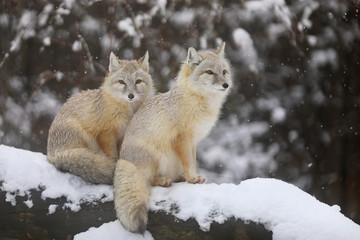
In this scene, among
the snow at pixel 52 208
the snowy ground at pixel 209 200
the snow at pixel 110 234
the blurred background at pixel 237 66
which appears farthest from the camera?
the blurred background at pixel 237 66

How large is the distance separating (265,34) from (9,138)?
4237mm

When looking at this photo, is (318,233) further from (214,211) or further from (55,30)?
(55,30)

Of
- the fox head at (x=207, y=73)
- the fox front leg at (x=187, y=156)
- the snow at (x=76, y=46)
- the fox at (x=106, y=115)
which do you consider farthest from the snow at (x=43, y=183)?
the snow at (x=76, y=46)

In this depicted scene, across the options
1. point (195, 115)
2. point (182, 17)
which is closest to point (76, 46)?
point (182, 17)

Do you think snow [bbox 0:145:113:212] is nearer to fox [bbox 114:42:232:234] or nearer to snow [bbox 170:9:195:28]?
fox [bbox 114:42:232:234]

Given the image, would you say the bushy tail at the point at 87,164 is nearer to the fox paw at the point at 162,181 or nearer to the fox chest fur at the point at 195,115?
the fox paw at the point at 162,181

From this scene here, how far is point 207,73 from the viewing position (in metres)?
3.92

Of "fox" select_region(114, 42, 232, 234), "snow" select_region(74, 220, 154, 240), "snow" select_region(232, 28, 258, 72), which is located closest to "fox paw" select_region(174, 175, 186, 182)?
"fox" select_region(114, 42, 232, 234)

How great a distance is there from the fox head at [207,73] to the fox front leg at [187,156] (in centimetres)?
46

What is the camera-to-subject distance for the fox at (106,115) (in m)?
4.09

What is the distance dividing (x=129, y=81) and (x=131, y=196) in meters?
1.16

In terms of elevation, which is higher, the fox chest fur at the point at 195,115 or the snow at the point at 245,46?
the snow at the point at 245,46

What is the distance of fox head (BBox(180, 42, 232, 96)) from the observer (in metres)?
3.84

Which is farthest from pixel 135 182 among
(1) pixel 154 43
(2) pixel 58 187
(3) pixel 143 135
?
(1) pixel 154 43
